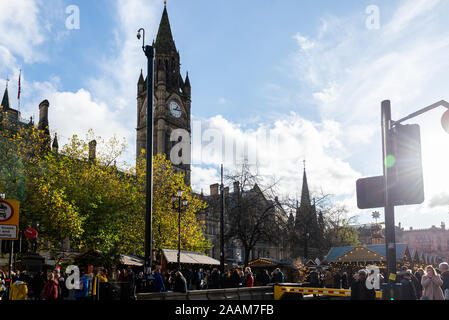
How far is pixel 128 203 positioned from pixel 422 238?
168129mm

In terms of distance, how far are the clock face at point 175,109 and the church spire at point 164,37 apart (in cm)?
1143

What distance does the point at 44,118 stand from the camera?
49281mm

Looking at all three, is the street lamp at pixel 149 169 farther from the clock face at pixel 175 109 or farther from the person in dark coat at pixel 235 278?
the clock face at pixel 175 109

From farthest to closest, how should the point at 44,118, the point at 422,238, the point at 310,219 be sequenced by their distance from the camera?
the point at 422,238
the point at 44,118
the point at 310,219

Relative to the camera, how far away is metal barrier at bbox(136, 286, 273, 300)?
12.4 m

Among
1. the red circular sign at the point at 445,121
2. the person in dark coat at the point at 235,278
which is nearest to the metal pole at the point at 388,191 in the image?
the red circular sign at the point at 445,121

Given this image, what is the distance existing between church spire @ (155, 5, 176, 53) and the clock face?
11.4 meters

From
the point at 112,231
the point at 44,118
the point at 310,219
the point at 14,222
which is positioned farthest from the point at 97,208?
the point at 44,118

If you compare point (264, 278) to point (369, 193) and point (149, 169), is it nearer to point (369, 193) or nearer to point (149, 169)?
point (149, 169)

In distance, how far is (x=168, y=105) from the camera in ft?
275

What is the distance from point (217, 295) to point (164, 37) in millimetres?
79672

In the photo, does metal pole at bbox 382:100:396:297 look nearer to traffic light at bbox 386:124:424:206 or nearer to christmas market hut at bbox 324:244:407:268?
traffic light at bbox 386:124:424:206
